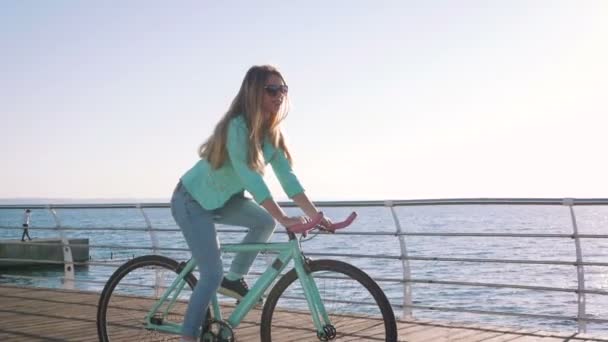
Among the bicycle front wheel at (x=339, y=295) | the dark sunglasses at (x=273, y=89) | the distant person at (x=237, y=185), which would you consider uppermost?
the dark sunglasses at (x=273, y=89)

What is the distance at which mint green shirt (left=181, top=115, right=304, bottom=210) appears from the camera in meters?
3.66

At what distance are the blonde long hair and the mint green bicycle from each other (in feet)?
1.40

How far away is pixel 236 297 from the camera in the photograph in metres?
4.02

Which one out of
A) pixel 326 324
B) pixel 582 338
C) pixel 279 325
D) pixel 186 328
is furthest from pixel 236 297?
pixel 582 338

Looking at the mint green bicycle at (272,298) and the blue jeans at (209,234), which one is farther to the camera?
the blue jeans at (209,234)

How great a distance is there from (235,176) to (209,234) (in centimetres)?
32

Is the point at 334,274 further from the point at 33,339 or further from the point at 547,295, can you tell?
the point at 547,295

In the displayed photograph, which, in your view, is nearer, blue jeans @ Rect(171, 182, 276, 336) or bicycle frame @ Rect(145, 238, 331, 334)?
bicycle frame @ Rect(145, 238, 331, 334)

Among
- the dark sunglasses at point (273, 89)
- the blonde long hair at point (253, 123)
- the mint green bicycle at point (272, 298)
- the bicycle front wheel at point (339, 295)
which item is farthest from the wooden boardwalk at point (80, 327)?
the dark sunglasses at point (273, 89)

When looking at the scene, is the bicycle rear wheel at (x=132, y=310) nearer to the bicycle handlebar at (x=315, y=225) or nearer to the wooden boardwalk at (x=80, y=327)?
the wooden boardwalk at (x=80, y=327)

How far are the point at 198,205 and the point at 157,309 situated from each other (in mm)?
710

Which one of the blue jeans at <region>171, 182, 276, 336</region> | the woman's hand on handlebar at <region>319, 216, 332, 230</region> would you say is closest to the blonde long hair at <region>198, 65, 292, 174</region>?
the blue jeans at <region>171, 182, 276, 336</region>

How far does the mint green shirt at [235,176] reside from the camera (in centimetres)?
366

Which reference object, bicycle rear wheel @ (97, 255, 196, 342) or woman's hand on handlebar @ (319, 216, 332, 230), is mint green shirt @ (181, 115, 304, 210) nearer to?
woman's hand on handlebar @ (319, 216, 332, 230)
